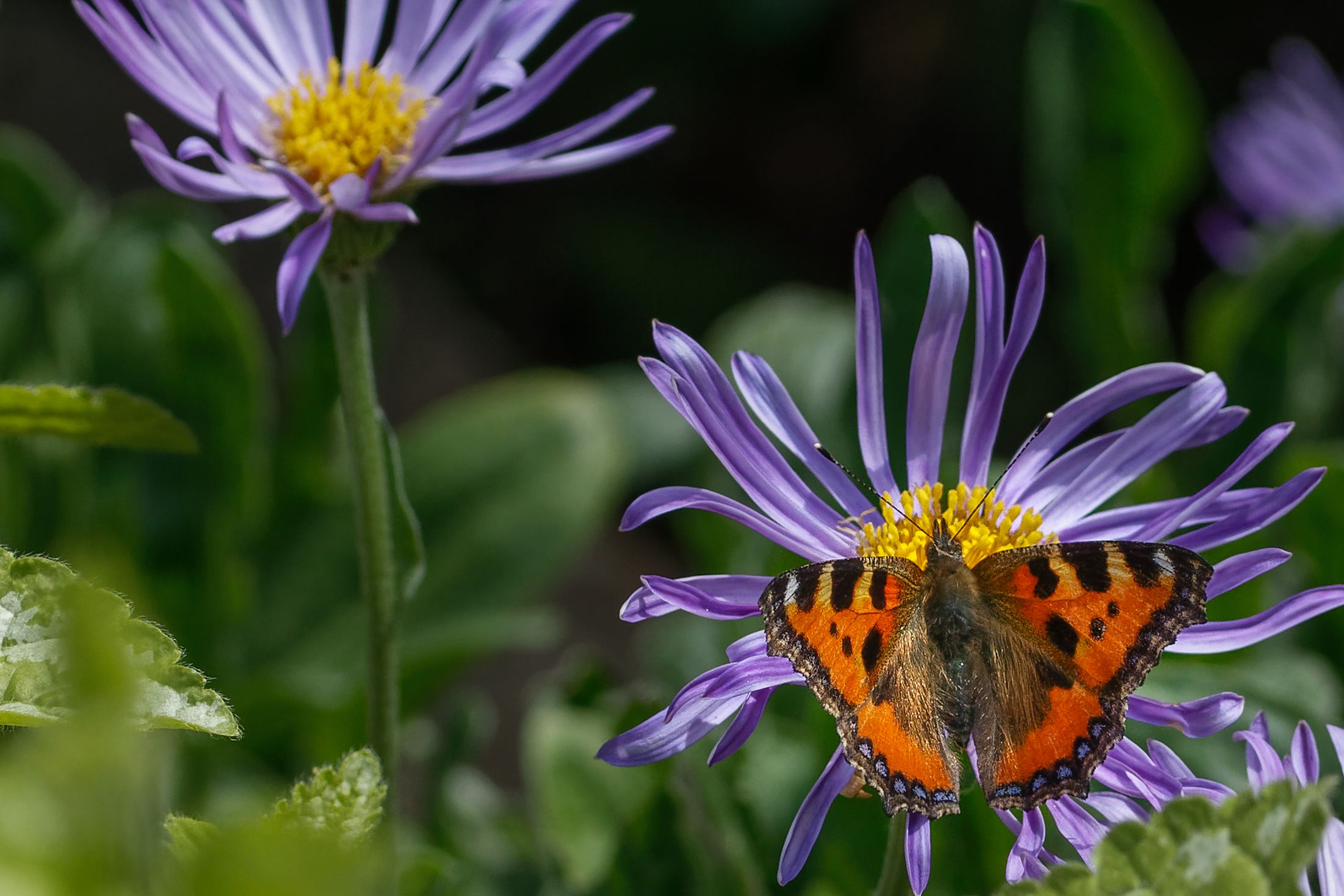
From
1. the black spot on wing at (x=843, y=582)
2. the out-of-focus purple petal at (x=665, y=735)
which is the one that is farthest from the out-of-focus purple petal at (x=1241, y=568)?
the out-of-focus purple petal at (x=665, y=735)

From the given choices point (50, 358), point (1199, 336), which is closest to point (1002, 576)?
point (50, 358)

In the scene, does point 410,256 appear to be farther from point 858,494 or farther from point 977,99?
point 858,494

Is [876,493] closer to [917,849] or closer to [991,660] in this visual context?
[991,660]

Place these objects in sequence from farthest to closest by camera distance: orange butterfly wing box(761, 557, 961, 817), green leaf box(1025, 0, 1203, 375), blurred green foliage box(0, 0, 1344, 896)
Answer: green leaf box(1025, 0, 1203, 375), blurred green foliage box(0, 0, 1344, 896), orange butterfly wing box(761, 557, 961, 817)

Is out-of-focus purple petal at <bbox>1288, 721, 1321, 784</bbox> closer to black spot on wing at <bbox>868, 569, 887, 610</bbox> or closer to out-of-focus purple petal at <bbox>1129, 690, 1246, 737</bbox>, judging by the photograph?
out-of-focus purple petal at <bbox>1129, 690, 1246, 737</bbox>

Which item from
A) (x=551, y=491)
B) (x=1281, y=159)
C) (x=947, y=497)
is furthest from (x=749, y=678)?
(x=1281, y=159)

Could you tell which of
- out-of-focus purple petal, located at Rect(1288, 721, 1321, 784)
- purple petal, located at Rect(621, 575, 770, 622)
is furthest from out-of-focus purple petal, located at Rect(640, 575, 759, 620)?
out-of-focus purple petal, located at Rect(1288, 721, 1321, 784)
